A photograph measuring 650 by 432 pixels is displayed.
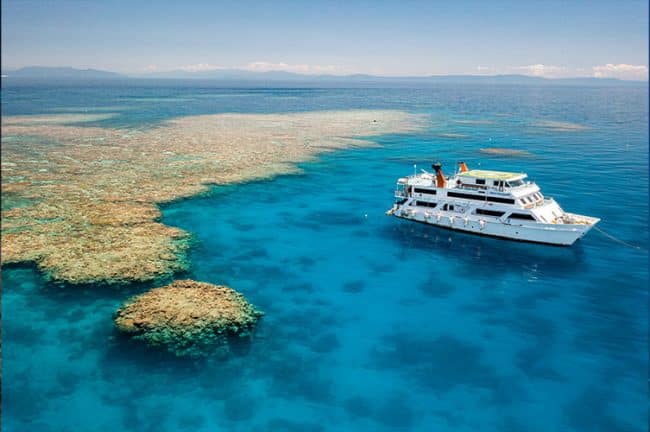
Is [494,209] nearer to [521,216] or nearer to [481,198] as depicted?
[481,198]

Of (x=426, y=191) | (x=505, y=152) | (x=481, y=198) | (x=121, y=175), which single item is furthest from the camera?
(x=505, y=152)

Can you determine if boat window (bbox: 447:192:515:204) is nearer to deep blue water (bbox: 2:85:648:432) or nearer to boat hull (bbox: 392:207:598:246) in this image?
boat hull (bbox: 392:207:598:246)

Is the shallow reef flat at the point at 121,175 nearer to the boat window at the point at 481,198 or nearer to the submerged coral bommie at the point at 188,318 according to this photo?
the submerged coral bommie at the point at 188,318

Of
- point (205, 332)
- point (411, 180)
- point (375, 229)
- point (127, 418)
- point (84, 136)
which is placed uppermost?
point (84, 136)

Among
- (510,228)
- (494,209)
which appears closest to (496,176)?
(494,209)

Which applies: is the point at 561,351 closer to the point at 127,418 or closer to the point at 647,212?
the point at 127,418

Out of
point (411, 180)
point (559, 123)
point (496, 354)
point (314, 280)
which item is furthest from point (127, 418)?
point (559, 123)
